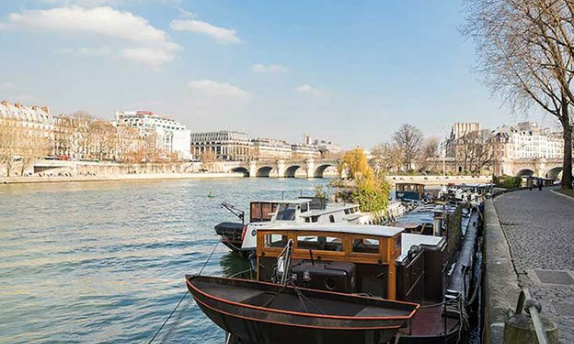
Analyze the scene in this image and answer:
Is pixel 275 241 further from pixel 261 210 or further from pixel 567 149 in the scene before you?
pixel 567 149

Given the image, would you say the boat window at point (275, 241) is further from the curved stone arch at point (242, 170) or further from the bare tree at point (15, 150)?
the curved stone arch at point (242, 170)

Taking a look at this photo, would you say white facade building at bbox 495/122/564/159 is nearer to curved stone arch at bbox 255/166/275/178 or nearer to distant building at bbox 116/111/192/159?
curved stone arch at bbox 255/166/275/178

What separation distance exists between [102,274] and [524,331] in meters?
15.4

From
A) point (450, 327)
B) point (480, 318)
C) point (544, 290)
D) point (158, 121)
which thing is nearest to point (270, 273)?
point (450, 327)

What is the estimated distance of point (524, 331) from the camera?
4168mm

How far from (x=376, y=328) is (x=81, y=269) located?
47.6 ft

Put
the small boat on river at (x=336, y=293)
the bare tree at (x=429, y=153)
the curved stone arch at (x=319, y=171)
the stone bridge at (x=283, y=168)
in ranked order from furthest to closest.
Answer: the curved stone arch at (x=319, y=171) < the stone bridge at (x=283, y=168) < the bare tree at (x=429, y=153) < the small boat on river at (x=336, y=293)

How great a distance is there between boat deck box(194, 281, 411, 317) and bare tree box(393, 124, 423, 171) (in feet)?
309

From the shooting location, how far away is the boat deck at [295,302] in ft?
21.0

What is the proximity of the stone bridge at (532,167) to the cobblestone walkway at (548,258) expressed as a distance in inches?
3671

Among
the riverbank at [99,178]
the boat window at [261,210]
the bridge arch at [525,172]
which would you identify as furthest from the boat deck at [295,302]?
the bridge arch at [525,172]

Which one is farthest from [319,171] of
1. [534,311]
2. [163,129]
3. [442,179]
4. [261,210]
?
[534,311]

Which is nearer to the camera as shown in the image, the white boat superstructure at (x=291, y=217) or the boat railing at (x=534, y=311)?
the boat railing at (x=534, y=311)

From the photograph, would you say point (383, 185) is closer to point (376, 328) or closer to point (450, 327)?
point (450, 327)
